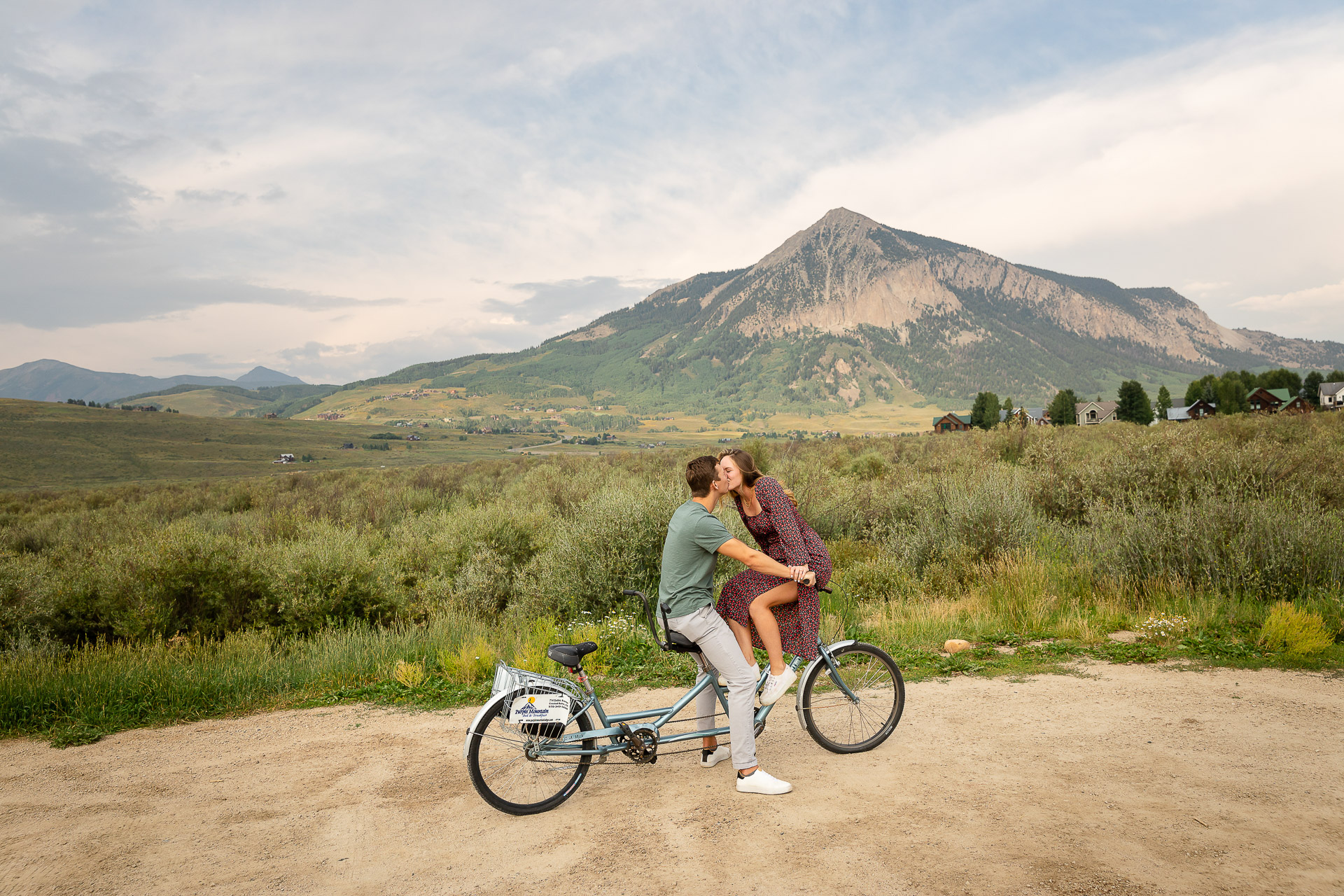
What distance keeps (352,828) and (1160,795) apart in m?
5.16

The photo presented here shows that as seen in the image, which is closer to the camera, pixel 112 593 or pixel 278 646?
pixel 278 646

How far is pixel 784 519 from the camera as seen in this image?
4484 millimetres

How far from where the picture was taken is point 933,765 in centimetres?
481

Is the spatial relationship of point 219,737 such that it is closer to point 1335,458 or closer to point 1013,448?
point 1335,458

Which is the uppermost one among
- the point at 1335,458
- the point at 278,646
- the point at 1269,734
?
the point at 1335,458

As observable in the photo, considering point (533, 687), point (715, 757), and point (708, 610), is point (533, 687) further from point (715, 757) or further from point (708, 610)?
point (715, 757)

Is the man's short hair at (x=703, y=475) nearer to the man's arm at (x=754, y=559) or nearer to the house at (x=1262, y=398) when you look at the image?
the man's arm at (x=754, y=559)

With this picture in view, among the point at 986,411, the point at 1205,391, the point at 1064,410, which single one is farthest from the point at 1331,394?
the point at 986,411

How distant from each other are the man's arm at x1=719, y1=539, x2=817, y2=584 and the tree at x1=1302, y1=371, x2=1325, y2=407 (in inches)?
3794

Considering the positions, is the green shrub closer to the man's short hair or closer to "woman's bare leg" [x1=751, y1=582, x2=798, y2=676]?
"woman's bare leg" [x1=751, y1=582, x2=798, y2=676]

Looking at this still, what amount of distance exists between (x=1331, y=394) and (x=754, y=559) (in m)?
107

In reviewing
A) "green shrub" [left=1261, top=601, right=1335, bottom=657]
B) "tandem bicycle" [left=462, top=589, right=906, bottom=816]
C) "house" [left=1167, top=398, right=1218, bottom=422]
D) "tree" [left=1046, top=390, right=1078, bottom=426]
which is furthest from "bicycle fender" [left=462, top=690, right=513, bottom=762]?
"house" [left=1167, top=398, right=1218, bottom=422]

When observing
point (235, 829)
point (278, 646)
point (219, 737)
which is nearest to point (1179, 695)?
point (235, 829)

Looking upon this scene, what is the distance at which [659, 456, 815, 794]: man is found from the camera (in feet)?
14.2
